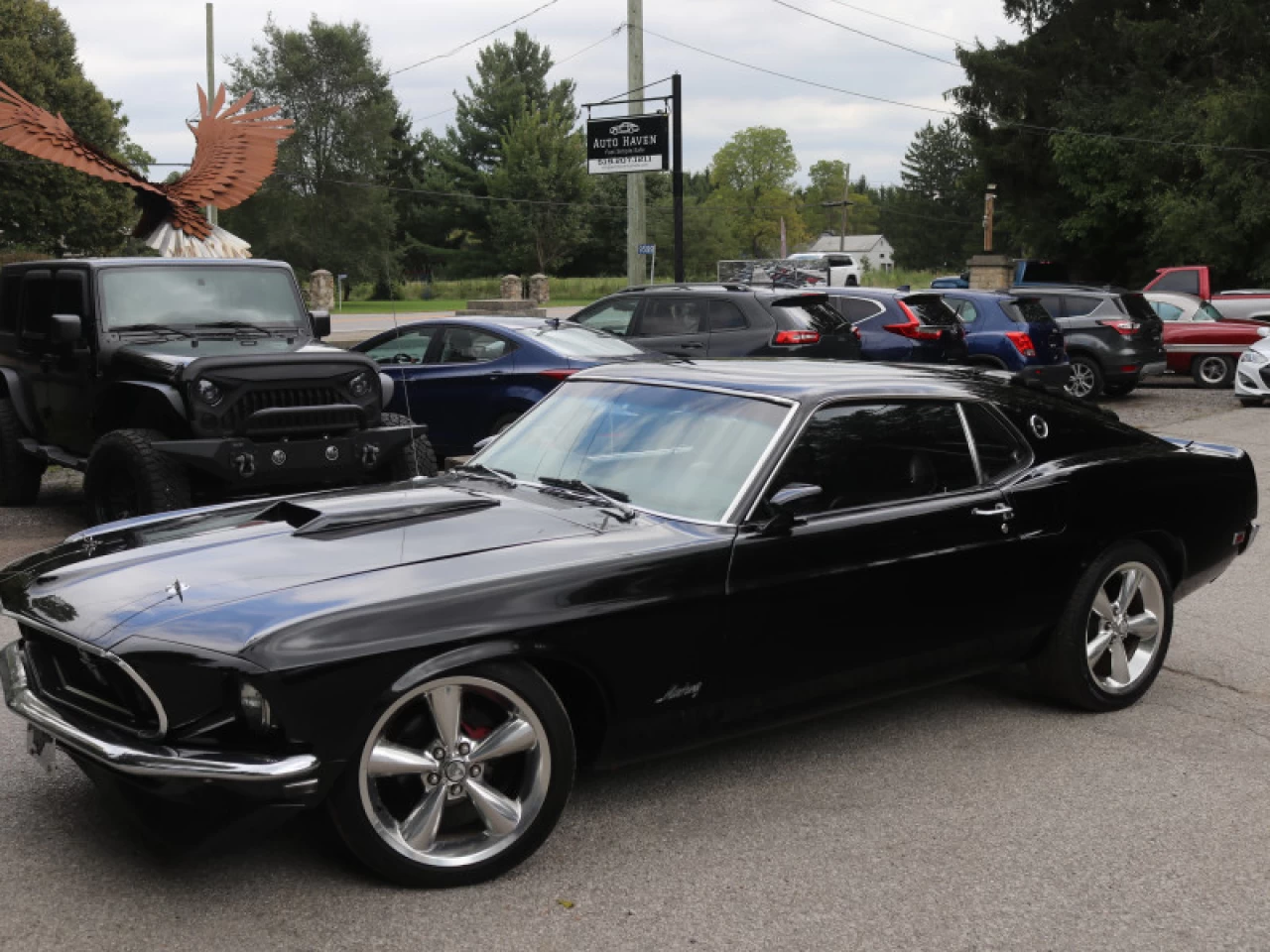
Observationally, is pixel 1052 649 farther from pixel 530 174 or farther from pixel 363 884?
pixel 530 174

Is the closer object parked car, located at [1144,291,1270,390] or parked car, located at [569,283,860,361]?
parked car, located at [569,283,860,361]

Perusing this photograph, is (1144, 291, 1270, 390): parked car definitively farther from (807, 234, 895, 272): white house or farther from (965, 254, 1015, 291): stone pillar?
(807, 234, 895, 272): white house

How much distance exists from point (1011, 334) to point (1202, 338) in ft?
21.4

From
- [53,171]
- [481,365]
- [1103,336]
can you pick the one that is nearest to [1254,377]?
[1103,336]

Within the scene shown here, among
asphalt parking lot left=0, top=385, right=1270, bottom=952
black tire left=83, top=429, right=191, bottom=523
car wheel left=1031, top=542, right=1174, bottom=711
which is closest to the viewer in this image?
asphalt parking lot left=0, top=385, right=1270, bottom=952

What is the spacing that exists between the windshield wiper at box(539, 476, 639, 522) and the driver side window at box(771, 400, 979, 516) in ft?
1.67

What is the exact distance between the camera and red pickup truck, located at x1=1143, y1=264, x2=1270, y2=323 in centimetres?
2306

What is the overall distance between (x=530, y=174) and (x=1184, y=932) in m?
79.1

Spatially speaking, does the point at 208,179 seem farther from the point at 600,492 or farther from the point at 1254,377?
the point at 1254,377

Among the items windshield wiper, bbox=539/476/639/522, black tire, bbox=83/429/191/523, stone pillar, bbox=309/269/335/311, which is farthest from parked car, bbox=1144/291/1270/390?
stone pillar, bbox=309/269/335/311

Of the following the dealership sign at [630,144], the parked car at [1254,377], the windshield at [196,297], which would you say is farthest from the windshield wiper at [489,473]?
the dealership sign at [630,144]

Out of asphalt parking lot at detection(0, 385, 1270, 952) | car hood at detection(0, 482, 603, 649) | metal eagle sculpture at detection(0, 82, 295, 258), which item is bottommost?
asphalt parking lot at detection(0, 385, 1270, 952)

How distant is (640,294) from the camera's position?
14547 millimetres

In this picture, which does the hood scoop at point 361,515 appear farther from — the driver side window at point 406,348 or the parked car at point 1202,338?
the parked car at point 1202,338
